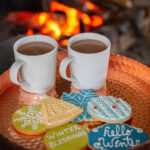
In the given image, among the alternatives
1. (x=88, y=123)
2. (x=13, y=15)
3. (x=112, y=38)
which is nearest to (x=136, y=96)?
(x=88, y=123)

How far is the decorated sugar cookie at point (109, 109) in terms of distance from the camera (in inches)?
27.9

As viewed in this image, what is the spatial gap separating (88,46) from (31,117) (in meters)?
0.28

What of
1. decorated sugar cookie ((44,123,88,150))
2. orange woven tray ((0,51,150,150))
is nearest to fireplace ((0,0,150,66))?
orange woven tray ((0,51,150,150))

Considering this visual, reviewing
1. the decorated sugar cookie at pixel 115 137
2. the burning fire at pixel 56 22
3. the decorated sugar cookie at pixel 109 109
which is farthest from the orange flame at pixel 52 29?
the decorated sugar cookie at pixel 115 137

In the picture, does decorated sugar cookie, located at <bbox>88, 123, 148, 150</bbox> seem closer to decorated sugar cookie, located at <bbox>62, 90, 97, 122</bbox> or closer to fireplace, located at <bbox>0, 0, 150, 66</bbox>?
decorated sugar cookie, located at <bbox>62, 90, 97, 122</bbox>

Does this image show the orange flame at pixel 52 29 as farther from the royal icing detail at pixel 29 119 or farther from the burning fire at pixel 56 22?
the royal icing detail at pixel 29 119

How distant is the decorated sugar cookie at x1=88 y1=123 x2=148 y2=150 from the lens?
25.0 inches

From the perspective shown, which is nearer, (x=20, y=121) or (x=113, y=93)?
(x=20, y=121)

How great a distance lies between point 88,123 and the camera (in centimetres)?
73

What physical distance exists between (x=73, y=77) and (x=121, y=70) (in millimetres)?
201

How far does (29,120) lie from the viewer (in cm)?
71

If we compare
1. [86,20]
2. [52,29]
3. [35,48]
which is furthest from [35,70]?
[86,20]

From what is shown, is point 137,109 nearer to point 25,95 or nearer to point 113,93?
point 113,93

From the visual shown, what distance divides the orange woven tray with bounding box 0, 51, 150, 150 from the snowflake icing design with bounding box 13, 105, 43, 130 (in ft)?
0.10
